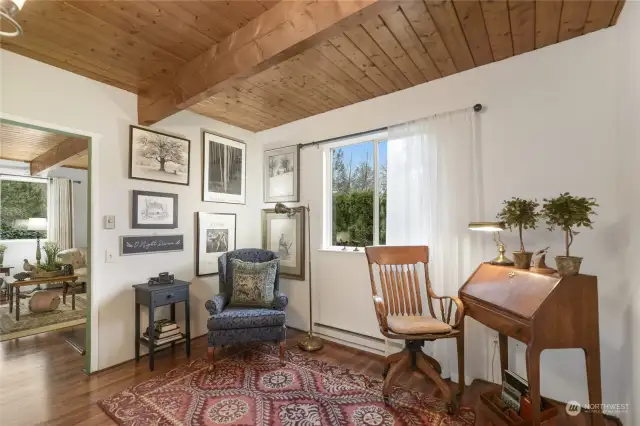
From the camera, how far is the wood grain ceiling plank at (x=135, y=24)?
1.71m

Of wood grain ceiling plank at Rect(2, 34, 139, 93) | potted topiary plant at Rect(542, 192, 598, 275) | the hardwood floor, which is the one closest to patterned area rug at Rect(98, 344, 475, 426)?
the hardwood floor

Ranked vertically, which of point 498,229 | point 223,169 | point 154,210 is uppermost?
point 223,169

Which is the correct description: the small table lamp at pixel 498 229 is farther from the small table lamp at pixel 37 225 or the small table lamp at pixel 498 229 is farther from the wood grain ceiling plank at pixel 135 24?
the small table lamp at pixel 37 225

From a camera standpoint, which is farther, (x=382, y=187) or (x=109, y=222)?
(x=382, y=187)

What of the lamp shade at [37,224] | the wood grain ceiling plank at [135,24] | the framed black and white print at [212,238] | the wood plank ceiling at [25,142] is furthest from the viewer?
the lamp shade at [37,224]

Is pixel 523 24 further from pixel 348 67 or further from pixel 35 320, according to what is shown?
pixel 35 320

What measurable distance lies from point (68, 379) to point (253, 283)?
1674 mm

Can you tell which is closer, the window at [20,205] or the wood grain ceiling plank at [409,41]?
the wood grain ceiling plank at [409,41]

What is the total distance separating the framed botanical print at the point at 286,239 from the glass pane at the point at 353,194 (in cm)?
44

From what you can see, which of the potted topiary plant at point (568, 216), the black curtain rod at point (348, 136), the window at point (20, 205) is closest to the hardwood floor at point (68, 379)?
the potted topiary plant at point (568, 216)

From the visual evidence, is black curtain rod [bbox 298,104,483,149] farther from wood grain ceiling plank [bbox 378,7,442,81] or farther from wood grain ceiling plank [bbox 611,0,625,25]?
wood grain ceiling plank [bbox 611,0,625,25]

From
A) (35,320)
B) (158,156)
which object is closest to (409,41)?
(158,156)

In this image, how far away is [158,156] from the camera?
119 inches

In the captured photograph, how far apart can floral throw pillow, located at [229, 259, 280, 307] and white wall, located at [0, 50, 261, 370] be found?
Answer: 2.22ft
